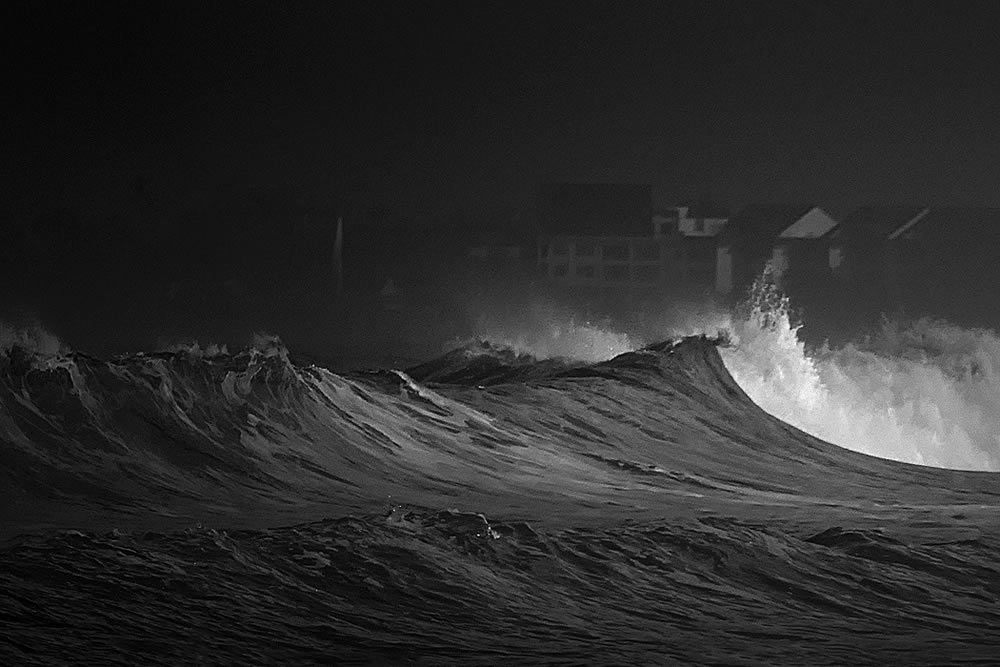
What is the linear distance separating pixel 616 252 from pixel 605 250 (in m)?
0.10

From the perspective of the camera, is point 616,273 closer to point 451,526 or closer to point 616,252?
point 616,252

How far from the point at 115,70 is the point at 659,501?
12.0m

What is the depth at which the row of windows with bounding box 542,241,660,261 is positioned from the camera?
13.5 m

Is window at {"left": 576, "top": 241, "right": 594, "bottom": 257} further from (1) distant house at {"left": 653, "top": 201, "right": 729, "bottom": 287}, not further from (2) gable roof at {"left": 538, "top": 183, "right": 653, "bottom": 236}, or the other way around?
(1) distant house at {"left": 653, "top": 201, "right": 729, "bottom": 287}

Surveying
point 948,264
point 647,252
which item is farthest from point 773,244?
point 948,264

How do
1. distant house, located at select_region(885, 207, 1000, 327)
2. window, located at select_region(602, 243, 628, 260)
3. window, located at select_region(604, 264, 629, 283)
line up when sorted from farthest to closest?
distant house, located at select_region(885, 207, 1000, 327), window, located at select_region(602, 243, 628, 260), window, located at select_region(604, 264, 629, 283)

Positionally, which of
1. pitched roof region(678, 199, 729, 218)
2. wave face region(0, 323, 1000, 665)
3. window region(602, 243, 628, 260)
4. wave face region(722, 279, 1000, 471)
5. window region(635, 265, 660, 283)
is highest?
pitched roof region(678, 199, 729, 218)

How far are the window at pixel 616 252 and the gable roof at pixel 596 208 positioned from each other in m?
0.15

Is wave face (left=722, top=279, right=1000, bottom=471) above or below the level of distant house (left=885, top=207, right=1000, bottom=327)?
below

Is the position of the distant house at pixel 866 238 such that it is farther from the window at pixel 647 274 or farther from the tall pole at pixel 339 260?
the tall pole at pixel 339 260

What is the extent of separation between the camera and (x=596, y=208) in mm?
13883

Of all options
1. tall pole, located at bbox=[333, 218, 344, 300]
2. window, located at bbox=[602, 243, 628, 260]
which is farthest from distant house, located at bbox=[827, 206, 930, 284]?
tall pole, located at bbox=[333, 218, 344, 300]

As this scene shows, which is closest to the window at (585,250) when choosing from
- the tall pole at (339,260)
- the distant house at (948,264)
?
the tall pole at (339,260)

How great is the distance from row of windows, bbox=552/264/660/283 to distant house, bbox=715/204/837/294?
0.75 metres
